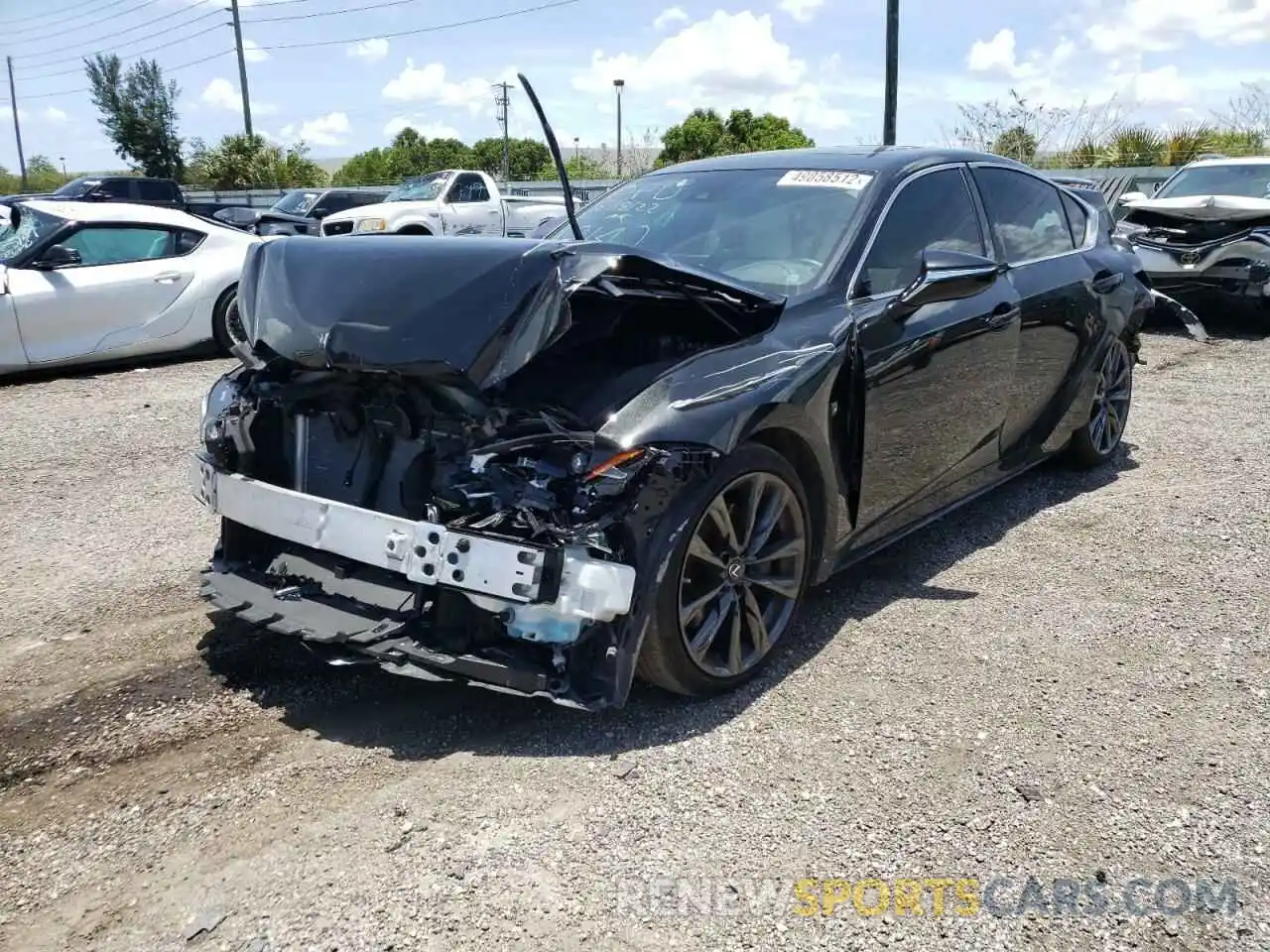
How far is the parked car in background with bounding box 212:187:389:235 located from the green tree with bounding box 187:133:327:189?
21834mm

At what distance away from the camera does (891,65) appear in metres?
20.1

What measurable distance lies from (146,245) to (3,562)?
526 centimetres

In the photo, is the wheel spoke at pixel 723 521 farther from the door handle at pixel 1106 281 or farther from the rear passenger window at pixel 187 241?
the rear passenger window at pixel 187 241

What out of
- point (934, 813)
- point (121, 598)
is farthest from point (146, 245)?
point (934, 813)

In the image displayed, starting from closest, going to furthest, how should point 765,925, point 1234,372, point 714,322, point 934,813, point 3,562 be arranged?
point 765,925 < point 934,813 < point 714,322 < point 3,562 < point 1234,372

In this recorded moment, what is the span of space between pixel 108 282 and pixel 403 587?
6880mm

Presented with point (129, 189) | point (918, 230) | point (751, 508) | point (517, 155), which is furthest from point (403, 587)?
point (517, 155)

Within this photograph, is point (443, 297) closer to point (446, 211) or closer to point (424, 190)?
point (446, 211)

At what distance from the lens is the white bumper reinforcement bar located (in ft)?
8.93

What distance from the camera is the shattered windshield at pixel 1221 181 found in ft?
36.5

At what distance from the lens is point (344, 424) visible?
10.8ft

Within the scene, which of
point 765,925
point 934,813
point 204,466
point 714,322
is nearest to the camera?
point 765,925

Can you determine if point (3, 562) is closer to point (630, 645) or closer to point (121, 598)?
point (121, 598)

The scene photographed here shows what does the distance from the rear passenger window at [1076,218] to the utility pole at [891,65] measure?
52.1 feet
